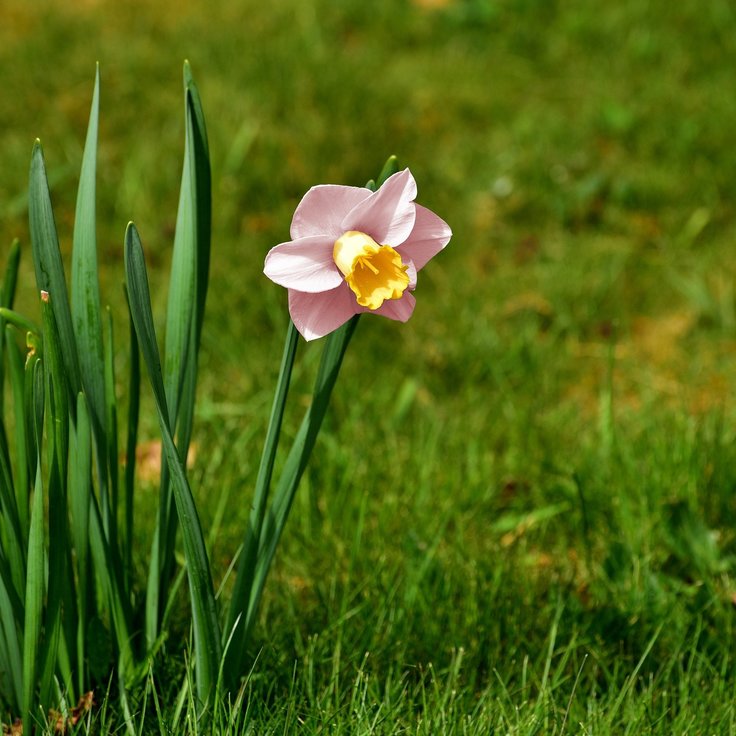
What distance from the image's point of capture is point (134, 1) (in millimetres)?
3656

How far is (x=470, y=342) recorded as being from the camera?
2398 mm

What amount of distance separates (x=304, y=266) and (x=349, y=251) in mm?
46

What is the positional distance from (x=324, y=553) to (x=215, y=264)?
1273 mm

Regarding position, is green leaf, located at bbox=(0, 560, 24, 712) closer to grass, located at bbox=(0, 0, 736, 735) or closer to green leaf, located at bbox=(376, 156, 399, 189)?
grass, located at bbox=(0, 0, 736, 735)

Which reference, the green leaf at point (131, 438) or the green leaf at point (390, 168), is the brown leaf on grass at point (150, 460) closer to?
the green leaf at point (131, 438)

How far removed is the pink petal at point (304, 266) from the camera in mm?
872

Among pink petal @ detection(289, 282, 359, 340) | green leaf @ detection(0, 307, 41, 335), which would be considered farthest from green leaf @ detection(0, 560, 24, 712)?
pink petal @ detection(289, 282, 359, 340)

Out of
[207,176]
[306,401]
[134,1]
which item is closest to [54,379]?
[207,176]

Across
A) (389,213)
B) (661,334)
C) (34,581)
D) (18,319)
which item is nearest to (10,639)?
(34,581)

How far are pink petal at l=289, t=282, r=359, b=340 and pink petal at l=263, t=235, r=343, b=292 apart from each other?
0.9 inches

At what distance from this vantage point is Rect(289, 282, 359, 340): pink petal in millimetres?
895

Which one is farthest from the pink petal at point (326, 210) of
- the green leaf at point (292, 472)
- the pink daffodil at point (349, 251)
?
the green leaf at point (292, 472)

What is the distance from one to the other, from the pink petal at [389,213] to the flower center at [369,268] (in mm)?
15

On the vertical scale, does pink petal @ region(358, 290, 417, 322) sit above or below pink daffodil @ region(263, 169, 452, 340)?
below
